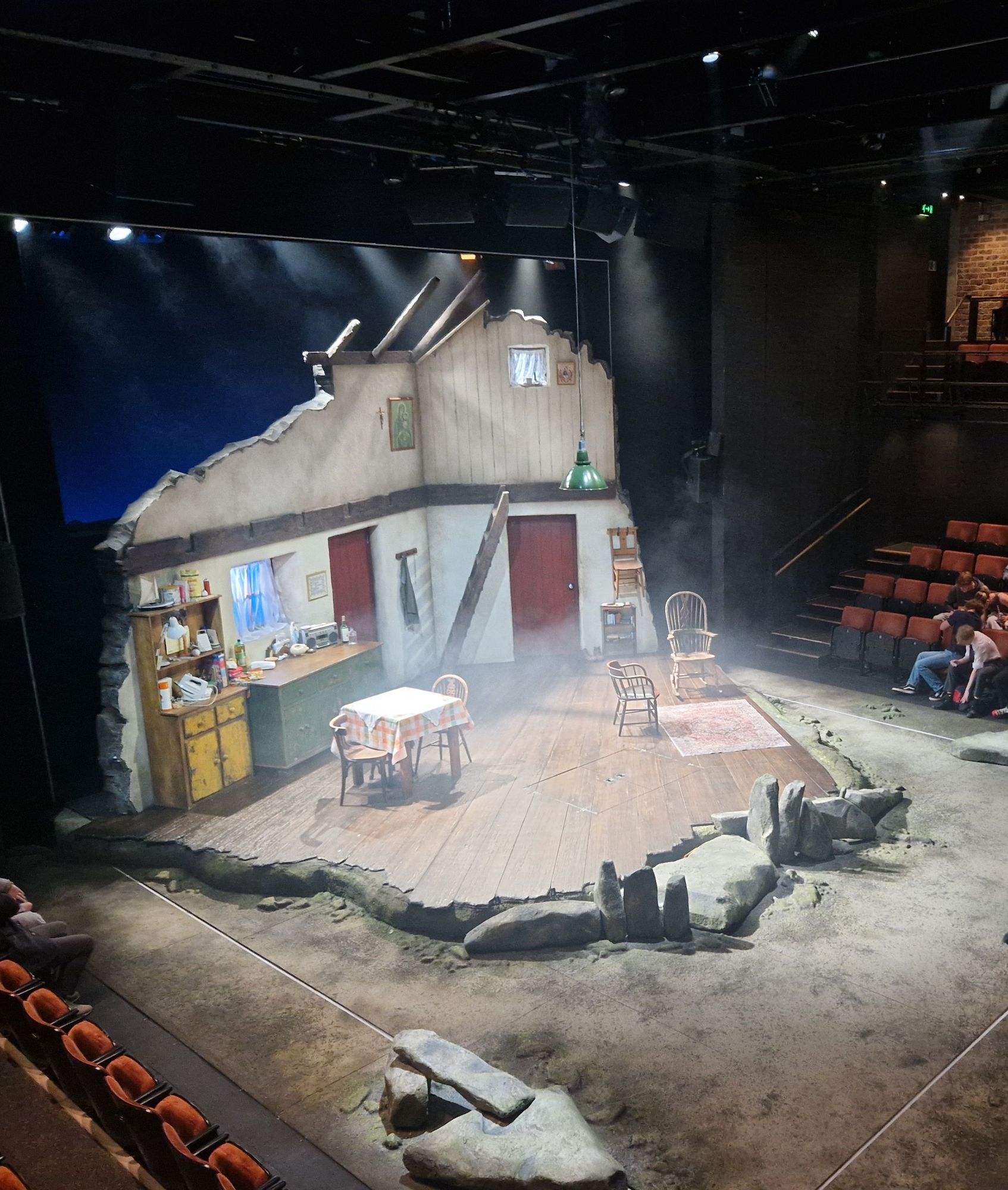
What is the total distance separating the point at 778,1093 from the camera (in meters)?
5.31

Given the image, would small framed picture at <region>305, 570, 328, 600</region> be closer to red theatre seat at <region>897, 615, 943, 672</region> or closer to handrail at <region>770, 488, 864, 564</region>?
handrail at <region>770, 488, 864, 564</region>

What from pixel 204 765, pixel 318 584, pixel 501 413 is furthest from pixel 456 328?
pixel 204 765

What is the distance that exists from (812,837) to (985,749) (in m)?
2.75

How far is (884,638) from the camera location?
38.3ft

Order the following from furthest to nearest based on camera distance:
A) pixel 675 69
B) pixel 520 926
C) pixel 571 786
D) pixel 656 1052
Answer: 1. pixel 571 786
2. pixel 675 69
3. pixel 520 926
4. pixel 656 1052

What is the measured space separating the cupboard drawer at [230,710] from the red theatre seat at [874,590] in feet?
24.5

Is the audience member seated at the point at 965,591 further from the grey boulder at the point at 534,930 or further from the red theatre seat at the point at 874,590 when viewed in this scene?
the grey boulder at the point at 534,930

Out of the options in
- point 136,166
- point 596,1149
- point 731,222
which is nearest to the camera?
point 596,1149

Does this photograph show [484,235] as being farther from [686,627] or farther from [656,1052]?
[656,1052]

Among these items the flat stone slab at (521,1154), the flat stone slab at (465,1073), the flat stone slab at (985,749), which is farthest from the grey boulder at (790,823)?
the flat stone slab at (521,1154)

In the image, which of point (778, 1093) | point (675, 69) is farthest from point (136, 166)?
point (778, 1093)

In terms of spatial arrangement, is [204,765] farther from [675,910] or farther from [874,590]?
[874,590]

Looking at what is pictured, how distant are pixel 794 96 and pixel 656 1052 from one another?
270 inches

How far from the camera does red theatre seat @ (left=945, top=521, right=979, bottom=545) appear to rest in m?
13.6
